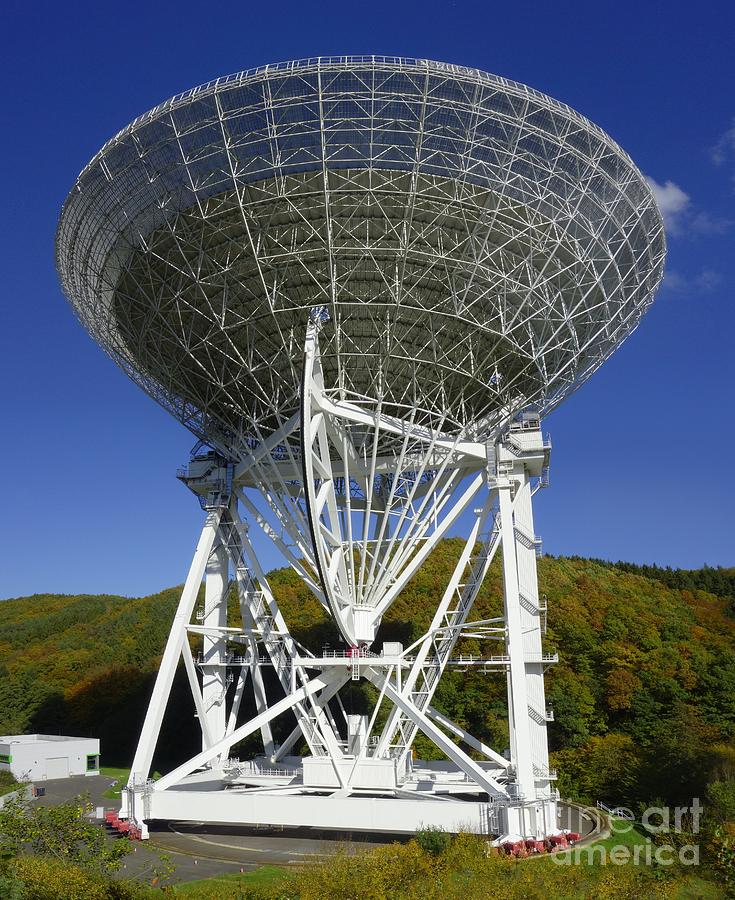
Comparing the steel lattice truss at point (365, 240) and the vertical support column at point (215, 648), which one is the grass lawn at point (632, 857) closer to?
the steel lattice truss at point (365, 240)

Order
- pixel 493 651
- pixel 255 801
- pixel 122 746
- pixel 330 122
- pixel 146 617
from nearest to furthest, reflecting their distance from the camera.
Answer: pixel 330 122
pixel 255 801
pixel 493 651
pixel 122 746
pixel 146 617

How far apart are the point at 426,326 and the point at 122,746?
4290 centimetres

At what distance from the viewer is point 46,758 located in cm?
4803

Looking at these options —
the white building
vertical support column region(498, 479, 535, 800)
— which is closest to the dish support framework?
vertical support column region(498, 479, 535, 800)

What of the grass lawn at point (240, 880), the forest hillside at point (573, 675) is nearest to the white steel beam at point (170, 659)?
the grass lawn at point (240, 880)

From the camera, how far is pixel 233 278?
26.6 m

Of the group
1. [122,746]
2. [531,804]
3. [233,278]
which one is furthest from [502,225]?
[122,746]

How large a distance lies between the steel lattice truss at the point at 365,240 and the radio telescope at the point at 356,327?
0.08 m

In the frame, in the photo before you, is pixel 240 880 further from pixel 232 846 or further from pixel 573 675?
pixel 573 675

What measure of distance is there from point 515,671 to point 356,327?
1252cm

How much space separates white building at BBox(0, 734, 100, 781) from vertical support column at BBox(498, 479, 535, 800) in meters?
31.6

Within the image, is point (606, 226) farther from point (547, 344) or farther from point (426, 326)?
point (426, 326)

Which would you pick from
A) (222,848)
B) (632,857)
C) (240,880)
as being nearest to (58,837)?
(240,880)

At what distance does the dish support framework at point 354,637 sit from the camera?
2520 centimetres
